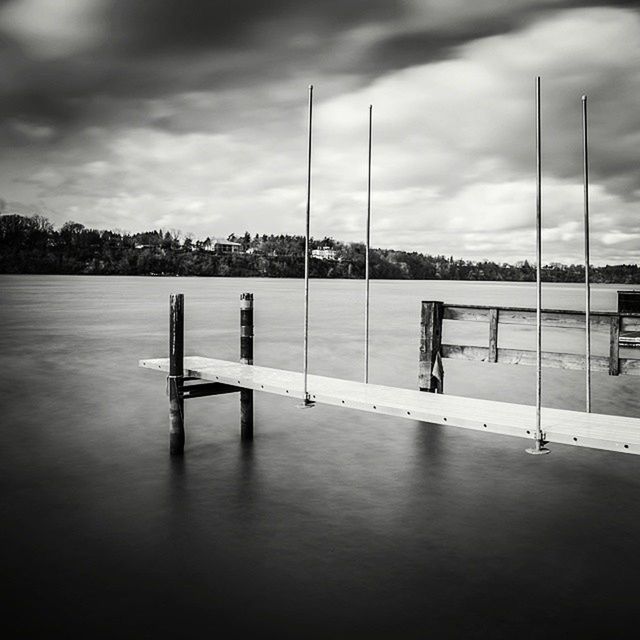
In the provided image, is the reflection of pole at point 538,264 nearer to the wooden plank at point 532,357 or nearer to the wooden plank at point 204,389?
the wooden plank at point 532,357

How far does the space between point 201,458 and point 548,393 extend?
10.2 m

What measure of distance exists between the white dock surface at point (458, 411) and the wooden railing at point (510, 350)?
244 centimetres

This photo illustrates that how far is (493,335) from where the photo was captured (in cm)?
1027

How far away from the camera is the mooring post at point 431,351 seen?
10.4m

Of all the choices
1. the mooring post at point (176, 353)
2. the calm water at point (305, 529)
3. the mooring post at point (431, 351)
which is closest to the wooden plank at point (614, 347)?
the calm water at point (305, 529)

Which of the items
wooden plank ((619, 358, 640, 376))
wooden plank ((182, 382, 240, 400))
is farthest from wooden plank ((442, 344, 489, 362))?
wooden plank ((182, 382, 240, 400))

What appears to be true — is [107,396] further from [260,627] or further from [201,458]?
[260,627]

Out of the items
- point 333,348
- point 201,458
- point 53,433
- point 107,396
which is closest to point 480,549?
point 201,458

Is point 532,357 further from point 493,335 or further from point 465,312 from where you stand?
point 465,312

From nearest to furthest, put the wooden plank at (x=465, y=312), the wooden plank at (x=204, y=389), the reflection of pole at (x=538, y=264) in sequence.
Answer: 1. the reflection of pole at (x=538, y=264)
2. the wooden plank at (x=204, y=389)
3. the wooden plank at (x=465, y=312)

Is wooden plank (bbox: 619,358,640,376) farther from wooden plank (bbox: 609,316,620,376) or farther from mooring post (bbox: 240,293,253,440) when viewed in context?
mooring post (bbox: 240,293,253,440)

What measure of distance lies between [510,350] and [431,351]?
1137mm

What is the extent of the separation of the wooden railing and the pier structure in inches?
0.5

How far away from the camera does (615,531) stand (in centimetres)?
712
